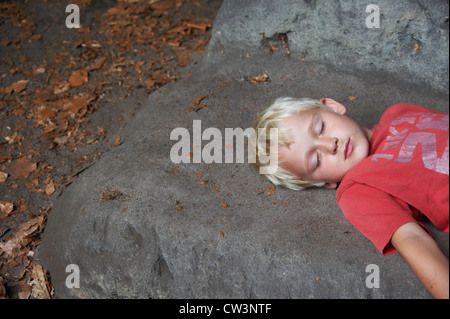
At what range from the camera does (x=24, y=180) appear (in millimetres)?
3225

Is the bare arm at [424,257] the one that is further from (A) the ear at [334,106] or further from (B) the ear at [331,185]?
(A) the ear at [334,106]

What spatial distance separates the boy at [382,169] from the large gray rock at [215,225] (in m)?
0.12

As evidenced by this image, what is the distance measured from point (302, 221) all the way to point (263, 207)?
230mm

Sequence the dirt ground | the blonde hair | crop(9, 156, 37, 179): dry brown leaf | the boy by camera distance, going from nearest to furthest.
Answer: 1. the boy
2. the blonde hair
3. the dirt ground
4. crop(9, 156, 37, 179): dry brown leaf

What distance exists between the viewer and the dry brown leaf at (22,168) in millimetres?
3248

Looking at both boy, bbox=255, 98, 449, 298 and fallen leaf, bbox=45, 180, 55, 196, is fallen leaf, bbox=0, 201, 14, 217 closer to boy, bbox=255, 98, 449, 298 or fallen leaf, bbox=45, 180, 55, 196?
fallen leaf, bbox=45, 180, 55, 196

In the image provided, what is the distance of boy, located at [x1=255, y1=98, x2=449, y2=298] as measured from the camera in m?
1.97

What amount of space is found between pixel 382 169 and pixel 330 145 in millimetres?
285

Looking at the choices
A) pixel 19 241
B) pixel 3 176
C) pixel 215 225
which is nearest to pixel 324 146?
pixel 215 225

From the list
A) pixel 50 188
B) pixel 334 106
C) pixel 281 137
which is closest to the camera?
pixel 281 137

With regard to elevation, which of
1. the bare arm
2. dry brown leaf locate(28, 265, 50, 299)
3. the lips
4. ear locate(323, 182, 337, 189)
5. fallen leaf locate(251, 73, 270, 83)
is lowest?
dry brown leaf locate(28, 265, 50, 299)

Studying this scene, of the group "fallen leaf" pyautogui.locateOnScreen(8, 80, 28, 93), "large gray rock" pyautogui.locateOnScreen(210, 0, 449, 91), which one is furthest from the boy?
"fallen leaf" pyautogui.locateOnScreen(8, 80, 28, 93)

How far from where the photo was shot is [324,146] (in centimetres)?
233

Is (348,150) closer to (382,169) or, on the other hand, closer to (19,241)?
(382,169)
